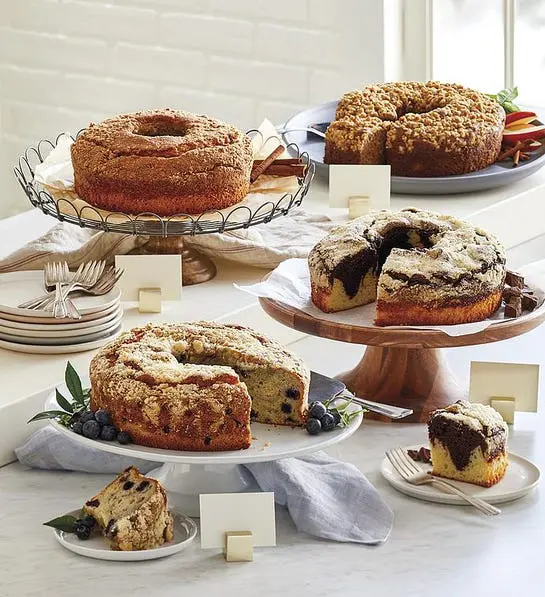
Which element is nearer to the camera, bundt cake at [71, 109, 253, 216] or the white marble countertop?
the white marble countertop

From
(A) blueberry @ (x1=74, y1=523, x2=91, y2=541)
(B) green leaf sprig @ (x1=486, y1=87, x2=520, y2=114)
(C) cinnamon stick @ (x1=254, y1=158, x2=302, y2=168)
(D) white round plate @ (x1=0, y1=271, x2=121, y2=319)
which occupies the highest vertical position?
(B) green leaf sprig @ (x1=486, y1=87, x2=520, y2=114)

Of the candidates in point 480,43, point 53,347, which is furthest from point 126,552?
point 480,43

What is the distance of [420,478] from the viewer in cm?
137

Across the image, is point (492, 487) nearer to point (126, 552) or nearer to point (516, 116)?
point (126, 552)

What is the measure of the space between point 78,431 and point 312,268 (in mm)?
399

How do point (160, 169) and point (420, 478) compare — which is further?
point (160, 169)

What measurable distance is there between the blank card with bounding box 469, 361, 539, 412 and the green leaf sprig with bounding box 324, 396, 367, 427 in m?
0.23

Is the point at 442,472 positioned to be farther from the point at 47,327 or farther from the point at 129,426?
the point at 47,327

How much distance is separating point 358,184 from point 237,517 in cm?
103

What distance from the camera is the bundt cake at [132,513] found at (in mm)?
1220

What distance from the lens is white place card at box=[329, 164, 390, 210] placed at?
2.14m

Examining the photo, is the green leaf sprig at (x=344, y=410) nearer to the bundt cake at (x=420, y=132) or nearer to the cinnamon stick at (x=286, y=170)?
the cinnamon stick at (x=286, y=170)

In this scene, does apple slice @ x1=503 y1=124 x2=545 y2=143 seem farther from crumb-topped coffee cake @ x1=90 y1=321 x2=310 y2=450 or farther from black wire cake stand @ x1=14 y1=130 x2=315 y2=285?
crumb-topped coffee cake @ x1=90 y1=321 x2=310 y2=450

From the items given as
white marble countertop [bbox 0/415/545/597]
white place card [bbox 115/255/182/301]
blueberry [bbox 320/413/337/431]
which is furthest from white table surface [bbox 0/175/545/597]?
white place card [bbox 115/255/182/301]
